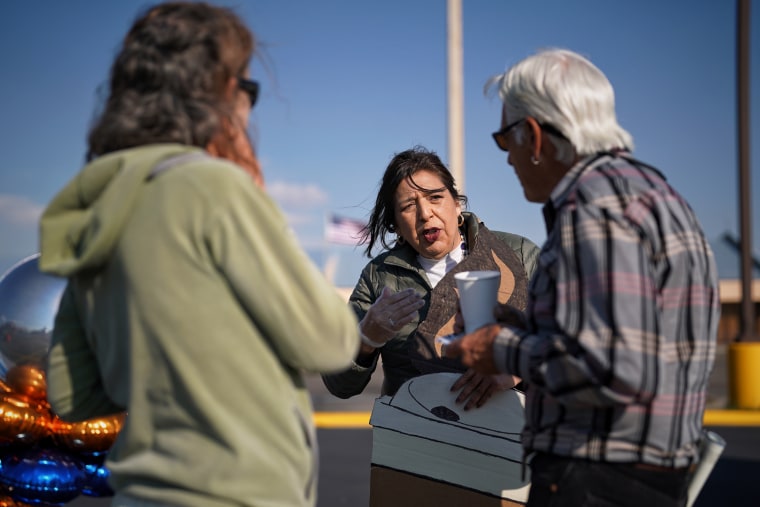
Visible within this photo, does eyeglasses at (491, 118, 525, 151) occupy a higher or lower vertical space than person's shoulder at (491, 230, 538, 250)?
higher

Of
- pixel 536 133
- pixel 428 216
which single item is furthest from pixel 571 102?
pixel 428 216

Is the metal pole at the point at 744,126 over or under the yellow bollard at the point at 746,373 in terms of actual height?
over

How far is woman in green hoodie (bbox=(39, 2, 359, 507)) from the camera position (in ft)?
4.64

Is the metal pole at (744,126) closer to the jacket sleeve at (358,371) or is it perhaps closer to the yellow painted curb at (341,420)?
the yellow painted curb at (341,420)

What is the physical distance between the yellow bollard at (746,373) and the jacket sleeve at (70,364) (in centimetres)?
941

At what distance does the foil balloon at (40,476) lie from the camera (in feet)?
10.1

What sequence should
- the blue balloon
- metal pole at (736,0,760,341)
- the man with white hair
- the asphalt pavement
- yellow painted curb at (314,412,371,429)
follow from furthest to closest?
metal pole at (736,0,760,341), yellow painted curb at (314,412,371,429), the asphalt pavement, the blue balloon, the man with white hair

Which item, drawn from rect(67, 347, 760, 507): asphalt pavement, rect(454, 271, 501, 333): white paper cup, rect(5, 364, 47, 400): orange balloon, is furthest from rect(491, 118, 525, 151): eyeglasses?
rect(67, 347, 760, 507): asphalt pavement

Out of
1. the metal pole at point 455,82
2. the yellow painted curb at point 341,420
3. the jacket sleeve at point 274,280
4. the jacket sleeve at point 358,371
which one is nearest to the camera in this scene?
the jacket sleeve at point 274,280

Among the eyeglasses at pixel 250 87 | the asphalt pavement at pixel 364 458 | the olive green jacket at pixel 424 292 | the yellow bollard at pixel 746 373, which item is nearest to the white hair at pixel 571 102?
the eyeglasses at pixel 250 87

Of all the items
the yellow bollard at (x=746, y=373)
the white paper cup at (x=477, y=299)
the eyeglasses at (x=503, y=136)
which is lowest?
the yellow bollard at (x=746, y=373)

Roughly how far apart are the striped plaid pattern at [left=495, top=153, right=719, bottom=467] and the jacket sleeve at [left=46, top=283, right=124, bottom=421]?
96 centimetres

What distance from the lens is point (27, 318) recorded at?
3.10 meters

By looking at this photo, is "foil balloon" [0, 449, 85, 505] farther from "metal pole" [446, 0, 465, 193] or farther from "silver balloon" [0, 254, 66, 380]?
"metal pole" [446, 0, 465, 193]
